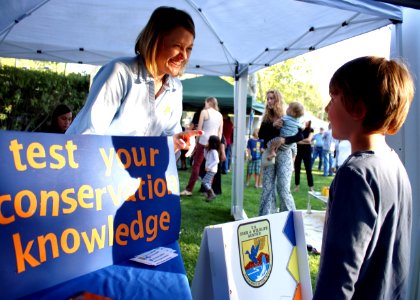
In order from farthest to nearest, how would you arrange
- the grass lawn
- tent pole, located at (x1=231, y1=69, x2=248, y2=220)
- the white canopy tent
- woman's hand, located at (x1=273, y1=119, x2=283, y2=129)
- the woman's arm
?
tent pole, located at (x1=231, y1=69, x2=248, y2=220)
woman's hand, located at (x1=273, y1=119, x2=283, y2=129)
the woman's arm
the grass lawn
the white canopy tent

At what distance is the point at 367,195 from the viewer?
100cm

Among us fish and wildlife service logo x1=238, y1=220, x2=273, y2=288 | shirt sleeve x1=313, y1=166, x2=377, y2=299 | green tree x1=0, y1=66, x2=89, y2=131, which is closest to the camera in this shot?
shirt sleeve x1=313, y1=166, x2=377, y2=299

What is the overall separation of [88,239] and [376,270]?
890 mm

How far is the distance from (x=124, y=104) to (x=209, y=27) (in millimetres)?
2783

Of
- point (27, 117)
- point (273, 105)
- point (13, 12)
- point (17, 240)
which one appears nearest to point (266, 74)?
point (27, 117)

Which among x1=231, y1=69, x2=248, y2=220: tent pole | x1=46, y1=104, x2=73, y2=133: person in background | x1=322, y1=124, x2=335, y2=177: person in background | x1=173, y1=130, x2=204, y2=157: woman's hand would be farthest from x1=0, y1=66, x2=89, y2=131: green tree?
x1=322, y1=124, x2=335, y2=177: person in background

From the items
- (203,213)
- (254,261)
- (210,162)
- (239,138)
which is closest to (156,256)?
(254,261)

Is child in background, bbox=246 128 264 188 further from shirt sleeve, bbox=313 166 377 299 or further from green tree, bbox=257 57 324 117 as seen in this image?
green tree, bbox=257 57 324 117

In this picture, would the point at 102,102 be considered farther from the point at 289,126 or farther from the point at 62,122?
the point at 289,126

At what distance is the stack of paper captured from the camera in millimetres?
1109

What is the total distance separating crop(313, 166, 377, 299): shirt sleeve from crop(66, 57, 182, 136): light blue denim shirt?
2.72 ft

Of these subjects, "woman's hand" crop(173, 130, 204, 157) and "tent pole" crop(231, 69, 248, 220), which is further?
"tent pole" crop(231, 69, 248, 220)

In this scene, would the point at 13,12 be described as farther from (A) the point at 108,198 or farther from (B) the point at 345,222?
(B) the point at 345,222

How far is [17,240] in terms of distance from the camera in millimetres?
874
